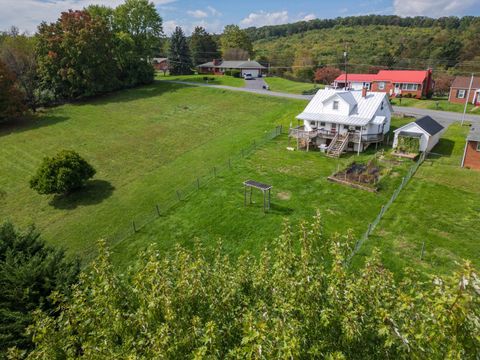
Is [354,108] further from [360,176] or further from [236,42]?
[236,42]

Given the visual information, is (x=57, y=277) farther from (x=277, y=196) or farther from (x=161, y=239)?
(x=277, y=196)

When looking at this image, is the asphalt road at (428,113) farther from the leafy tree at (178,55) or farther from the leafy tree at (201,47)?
the leafy tree at (201,47)

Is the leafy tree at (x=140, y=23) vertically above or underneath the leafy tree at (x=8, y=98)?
above

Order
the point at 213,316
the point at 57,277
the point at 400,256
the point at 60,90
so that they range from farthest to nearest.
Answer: the point at 60,90 → the point at 400,256 → the point at 57,277 → the point at 213,316

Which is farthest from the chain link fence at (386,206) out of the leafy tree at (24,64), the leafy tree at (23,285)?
the leafy tree at (24,64)

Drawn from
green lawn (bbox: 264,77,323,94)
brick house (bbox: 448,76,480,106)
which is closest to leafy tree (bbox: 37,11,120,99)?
green lawn (bbox: 264,77,323,94)

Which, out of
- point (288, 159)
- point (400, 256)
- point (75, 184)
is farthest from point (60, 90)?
point (400, 256)

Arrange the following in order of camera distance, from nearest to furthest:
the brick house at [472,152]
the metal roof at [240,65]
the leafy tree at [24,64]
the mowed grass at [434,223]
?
the mowed grass at [434,223] < the brick house at [472,152] < the leafy tree at [24,64] < the metal roof at [240,65]
